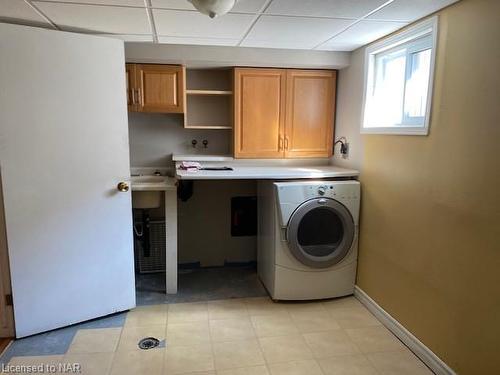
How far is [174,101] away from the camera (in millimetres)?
2961

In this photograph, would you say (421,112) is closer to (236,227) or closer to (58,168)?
(236,227)

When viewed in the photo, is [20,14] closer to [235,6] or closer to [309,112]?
[235,6]

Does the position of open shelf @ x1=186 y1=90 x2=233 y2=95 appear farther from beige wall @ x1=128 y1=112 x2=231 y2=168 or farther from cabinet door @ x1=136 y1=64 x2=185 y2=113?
beige wall @ x1=128 y1=112 x2=231 y2=168

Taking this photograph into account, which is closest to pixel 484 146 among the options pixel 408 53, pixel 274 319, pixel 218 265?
pixel 408 53

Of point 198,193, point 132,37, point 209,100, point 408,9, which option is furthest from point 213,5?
point 198,193

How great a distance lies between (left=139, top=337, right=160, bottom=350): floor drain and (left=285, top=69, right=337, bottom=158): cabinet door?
1.83m

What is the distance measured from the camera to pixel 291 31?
92.8 inches

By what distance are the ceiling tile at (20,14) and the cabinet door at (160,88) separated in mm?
782

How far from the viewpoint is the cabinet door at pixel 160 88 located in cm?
290

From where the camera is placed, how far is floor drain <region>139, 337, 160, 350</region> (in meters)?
2.23

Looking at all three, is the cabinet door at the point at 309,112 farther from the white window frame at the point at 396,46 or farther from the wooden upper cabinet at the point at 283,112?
the white window frame at the point at 396,46

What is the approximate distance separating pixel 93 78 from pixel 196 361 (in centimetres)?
183

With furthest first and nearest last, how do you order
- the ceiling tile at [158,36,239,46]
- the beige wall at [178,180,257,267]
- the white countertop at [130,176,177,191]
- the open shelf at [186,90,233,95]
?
the beige wall at [178,180,257,267], the open shelf at [186,90,233,95], the white countertop at [130,176,177,191], the ceiling tile at [158,36,239,46]

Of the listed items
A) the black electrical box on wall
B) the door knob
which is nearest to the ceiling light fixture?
the door knob
